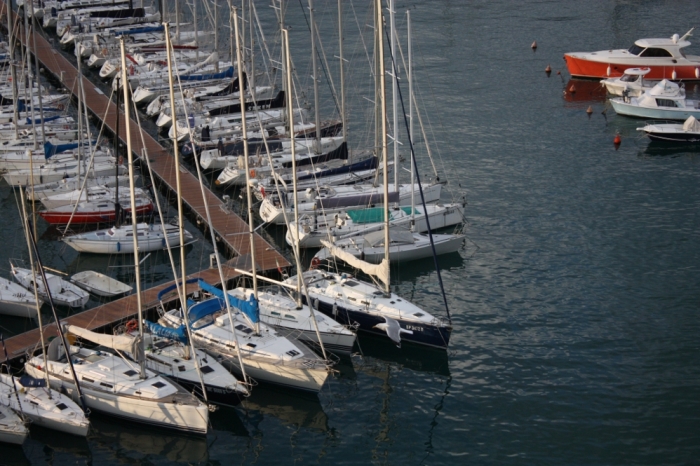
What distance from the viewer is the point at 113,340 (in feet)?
140

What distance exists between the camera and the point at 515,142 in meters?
74.4

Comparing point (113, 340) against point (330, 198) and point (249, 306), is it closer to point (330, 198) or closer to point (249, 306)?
point (249, 306)

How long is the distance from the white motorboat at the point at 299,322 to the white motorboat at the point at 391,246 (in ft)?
21.0

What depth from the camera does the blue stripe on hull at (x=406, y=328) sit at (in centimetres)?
4712

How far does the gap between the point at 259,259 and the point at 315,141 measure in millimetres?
14449

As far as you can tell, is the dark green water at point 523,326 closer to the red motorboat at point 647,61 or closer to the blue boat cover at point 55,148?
the red motorboat at point 647,61

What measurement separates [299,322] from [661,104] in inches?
1705

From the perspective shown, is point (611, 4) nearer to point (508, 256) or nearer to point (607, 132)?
point (607, 132)

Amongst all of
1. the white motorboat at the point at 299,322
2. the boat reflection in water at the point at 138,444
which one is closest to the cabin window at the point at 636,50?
the white motorboat at the point at 299,322

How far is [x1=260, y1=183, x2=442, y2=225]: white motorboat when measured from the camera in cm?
5925

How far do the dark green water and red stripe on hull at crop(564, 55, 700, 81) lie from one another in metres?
1.78

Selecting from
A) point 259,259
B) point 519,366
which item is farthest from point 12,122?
point 519,366

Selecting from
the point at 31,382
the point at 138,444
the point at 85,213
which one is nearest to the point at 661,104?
the point at 85,213

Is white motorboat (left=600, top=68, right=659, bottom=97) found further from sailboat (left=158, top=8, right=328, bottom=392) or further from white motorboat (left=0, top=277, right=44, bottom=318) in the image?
white motorboat (left=0, top=277, right=44, bottom=318)
